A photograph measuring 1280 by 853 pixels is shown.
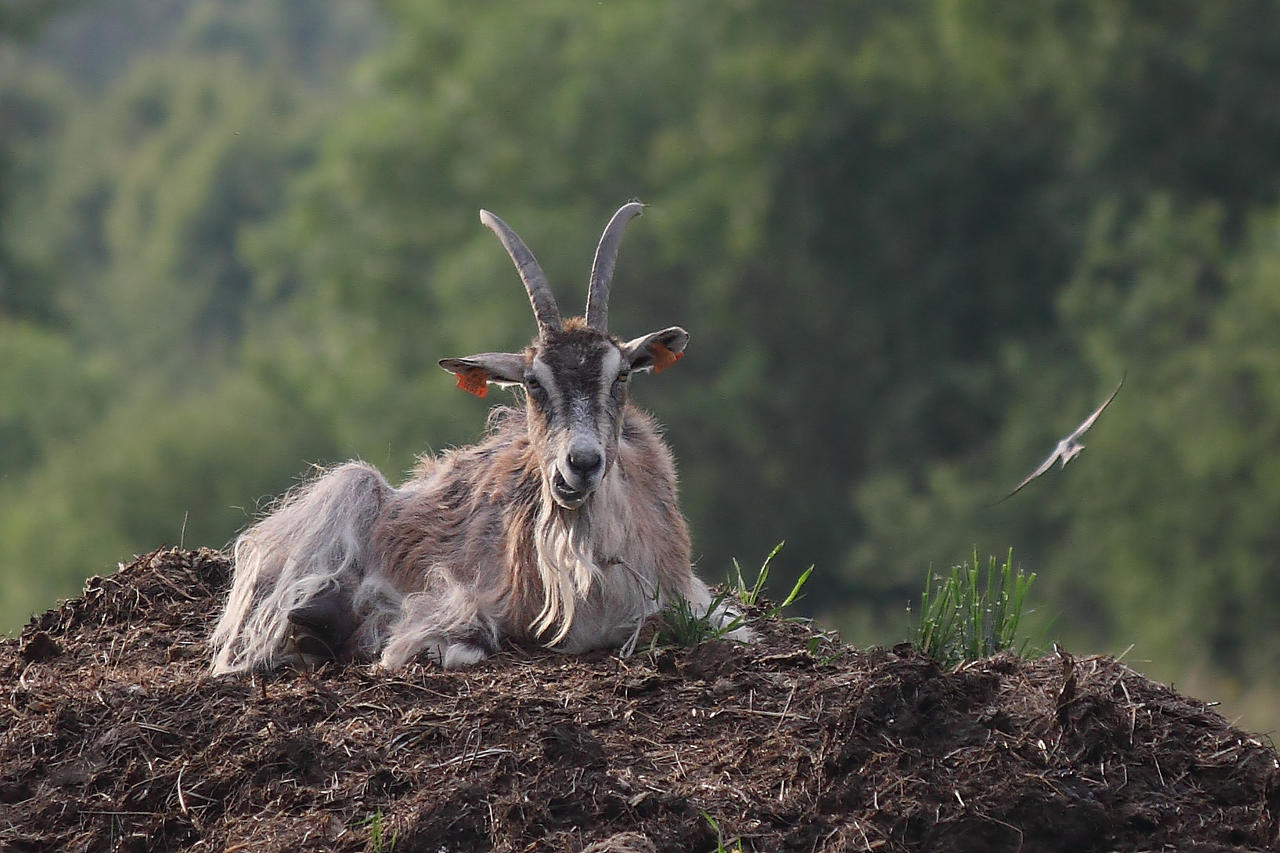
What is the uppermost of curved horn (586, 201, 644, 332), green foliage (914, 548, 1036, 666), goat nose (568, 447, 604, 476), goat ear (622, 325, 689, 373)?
curved horn (586, 201, 644, 332)

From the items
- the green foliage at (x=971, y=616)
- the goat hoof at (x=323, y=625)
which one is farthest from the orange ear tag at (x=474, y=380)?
the green foliage at (x=971, y=616)

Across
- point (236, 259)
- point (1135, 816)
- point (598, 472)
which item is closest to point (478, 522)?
point (598, 472)

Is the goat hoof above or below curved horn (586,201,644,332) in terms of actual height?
below

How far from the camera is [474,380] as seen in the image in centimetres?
780

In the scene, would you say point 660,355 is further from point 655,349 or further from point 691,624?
point 691,624

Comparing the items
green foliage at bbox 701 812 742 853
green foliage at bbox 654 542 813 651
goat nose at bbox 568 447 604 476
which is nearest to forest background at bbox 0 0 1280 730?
green foliage at bbox 654 542 813 651

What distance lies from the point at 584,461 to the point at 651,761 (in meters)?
1.48

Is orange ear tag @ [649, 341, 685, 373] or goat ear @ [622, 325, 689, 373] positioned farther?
orange ear tag @ [649, 341, 685, 373]

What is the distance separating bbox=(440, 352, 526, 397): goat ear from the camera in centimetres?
748

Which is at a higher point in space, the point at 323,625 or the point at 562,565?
the point at 562,565

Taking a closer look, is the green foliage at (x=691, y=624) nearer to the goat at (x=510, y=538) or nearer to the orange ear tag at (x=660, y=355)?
the goat at (x=510, y=538)

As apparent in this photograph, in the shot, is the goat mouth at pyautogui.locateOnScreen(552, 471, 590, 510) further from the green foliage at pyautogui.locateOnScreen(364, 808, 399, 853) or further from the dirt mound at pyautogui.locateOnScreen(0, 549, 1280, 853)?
the green foliage at pyautogui.locateOnScreen(364, 808, 399, 853)

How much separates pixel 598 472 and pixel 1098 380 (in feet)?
82.1

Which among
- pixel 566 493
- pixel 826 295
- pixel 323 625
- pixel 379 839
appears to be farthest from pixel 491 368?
pixel 826 295
